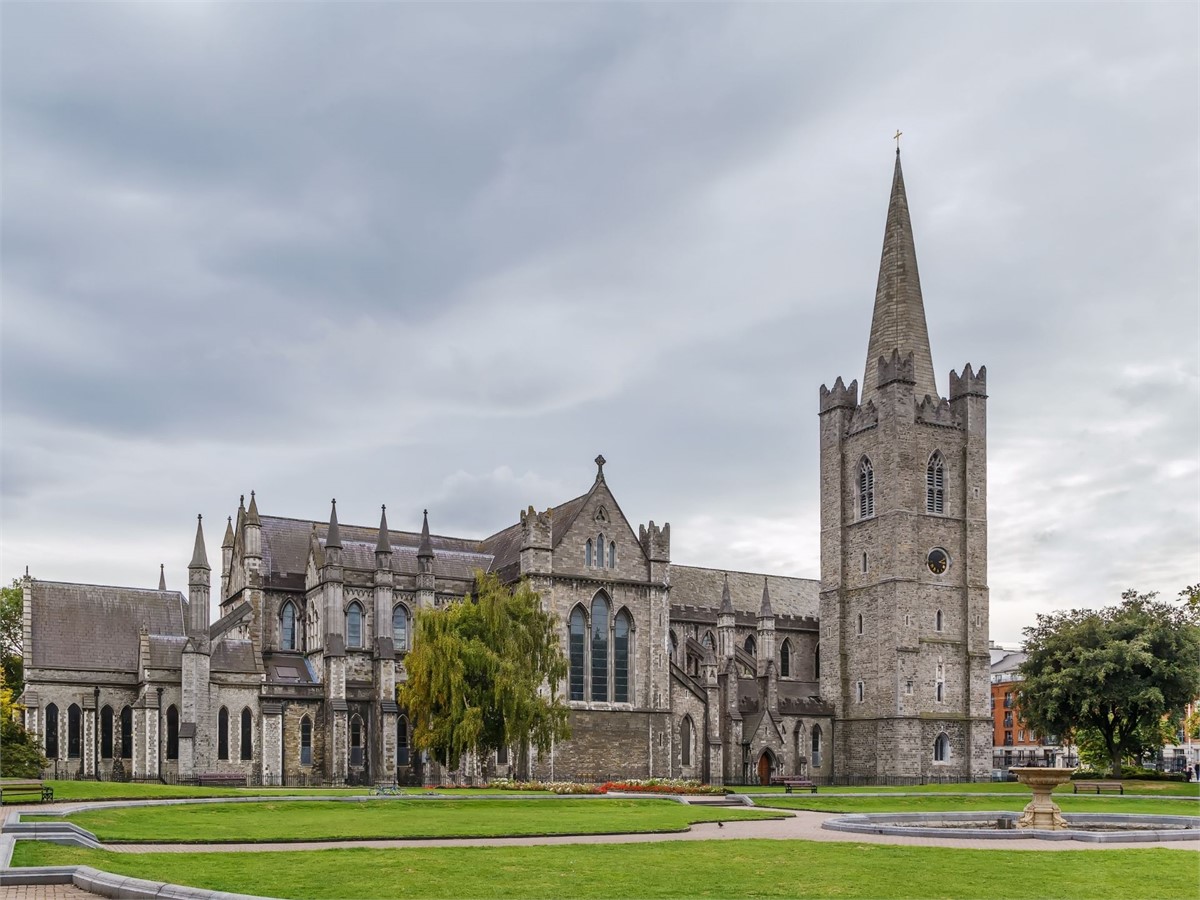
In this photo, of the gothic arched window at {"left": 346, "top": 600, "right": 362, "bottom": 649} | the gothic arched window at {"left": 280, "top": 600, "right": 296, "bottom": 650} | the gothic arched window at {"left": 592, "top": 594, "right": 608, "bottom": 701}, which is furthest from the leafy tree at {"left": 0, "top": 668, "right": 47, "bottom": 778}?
the gothic arched window at {"left": 592, "top": 594, "right": 608, "bottom": 701}

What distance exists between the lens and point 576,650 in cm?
6831

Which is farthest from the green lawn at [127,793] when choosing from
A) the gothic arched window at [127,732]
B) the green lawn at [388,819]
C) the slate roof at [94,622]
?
the slate roof at [94,622]

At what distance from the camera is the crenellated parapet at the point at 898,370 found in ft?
262

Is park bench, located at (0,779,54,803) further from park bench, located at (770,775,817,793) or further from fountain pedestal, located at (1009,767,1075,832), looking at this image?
park bench, located at (770,775,817,793)

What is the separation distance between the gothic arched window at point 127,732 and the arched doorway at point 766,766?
36.1 metres

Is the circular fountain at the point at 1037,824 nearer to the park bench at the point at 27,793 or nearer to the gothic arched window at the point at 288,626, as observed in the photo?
the park bench at the point at 27,793

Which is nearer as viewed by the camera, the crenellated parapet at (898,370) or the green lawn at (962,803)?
the green lawn at (962,803)

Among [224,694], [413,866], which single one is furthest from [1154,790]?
[413,866]

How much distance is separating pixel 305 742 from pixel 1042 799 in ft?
134

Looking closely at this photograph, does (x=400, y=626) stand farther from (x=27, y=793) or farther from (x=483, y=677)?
(x=27, y=793)

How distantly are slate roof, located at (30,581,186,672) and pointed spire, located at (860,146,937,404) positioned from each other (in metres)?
Answer: 46.2

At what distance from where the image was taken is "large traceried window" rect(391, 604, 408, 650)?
71062 millimetres

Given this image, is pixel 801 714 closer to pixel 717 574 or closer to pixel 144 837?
pixel 717 574

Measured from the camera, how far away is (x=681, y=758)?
71.6 meters
